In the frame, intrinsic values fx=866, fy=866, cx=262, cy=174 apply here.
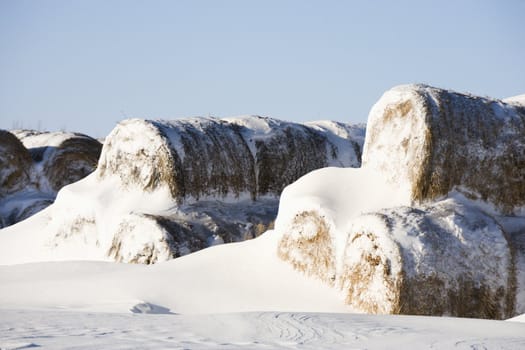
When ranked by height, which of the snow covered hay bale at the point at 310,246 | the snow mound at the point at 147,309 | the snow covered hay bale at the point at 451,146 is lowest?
the snow mound at the point at 147,309

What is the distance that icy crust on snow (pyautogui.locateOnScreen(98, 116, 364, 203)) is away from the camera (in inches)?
571

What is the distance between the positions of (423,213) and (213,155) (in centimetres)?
650

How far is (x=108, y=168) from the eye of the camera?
1553 cm

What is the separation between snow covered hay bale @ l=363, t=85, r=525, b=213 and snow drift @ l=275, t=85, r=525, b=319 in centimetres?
1

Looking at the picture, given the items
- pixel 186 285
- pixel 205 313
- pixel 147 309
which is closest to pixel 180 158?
pixel 186 285

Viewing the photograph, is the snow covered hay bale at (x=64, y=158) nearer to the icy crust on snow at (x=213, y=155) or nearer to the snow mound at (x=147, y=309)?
Result: the icy crust on snow at (x=213, y=155)

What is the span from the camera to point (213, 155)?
15117 millimetres

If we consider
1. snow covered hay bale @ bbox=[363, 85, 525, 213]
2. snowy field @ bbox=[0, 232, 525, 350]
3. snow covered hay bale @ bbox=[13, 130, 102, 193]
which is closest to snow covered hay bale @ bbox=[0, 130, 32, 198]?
snow covered hay bale @ bbox=[13, 130, 102, 193]

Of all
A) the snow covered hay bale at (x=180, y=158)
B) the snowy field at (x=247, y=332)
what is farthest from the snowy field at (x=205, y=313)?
the snow covered hay bale at (x=180, y=158)

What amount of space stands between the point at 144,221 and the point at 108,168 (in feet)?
9.17

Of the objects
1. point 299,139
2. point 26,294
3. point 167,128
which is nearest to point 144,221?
point 167,128

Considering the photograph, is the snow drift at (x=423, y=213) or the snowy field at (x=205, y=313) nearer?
the snowy field at (x=205, y=313)

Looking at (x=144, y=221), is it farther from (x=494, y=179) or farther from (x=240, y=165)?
(x=494, y=179)

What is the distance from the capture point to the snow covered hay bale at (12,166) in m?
19.9
